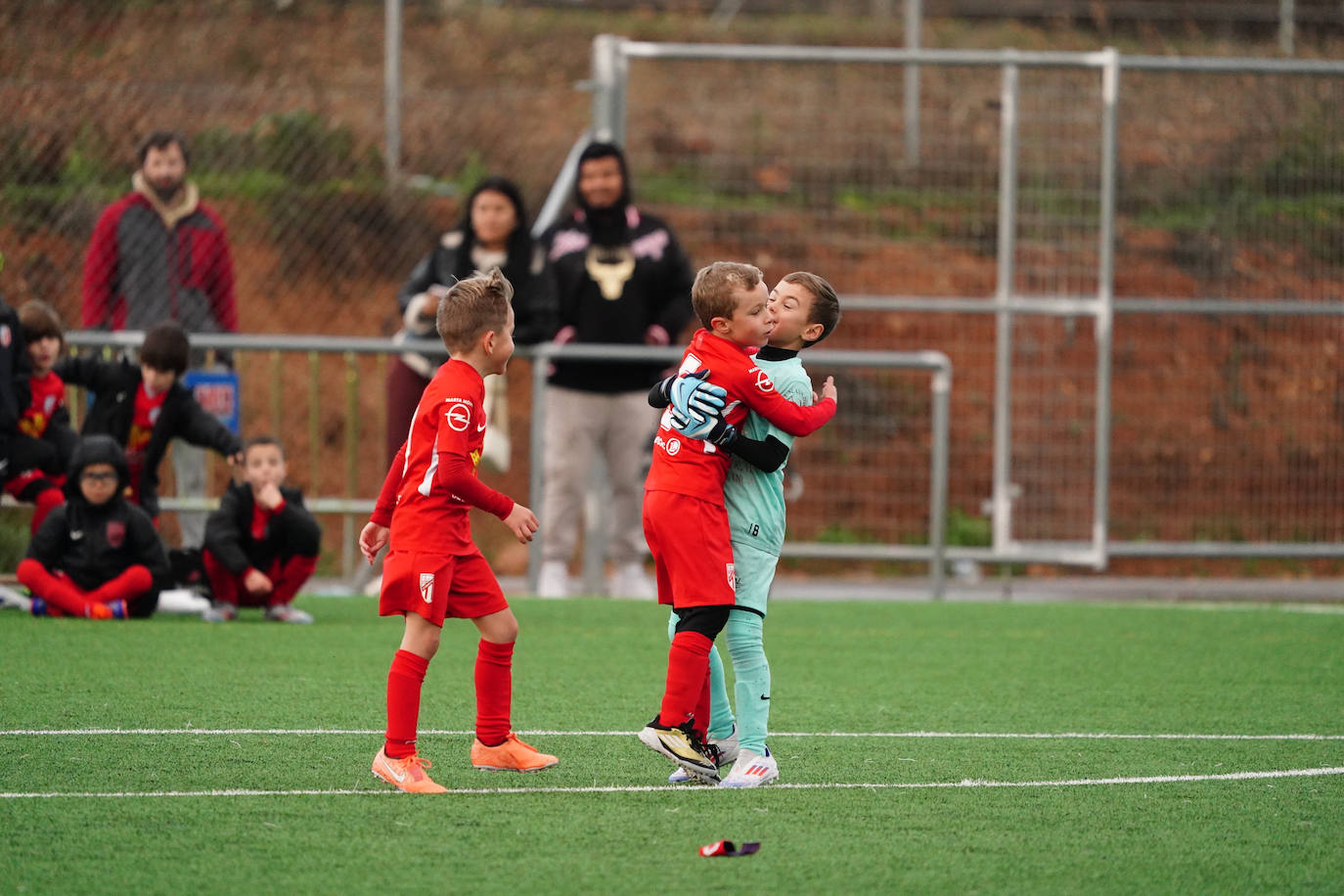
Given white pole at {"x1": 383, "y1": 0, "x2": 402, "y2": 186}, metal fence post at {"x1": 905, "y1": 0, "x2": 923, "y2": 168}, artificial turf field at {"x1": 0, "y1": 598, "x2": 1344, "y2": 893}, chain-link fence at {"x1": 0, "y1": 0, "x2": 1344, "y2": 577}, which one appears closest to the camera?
artificial turf field at {"x1": 0, "y1": 598, "x2": 1344, "y2": 893}

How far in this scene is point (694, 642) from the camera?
4.66 metres

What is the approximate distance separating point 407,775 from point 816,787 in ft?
3.53

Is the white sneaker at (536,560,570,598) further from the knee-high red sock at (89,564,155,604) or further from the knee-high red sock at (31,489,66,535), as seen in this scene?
the knee-high red sock at (31,489,66,535)

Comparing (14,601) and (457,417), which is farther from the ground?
(457,417)

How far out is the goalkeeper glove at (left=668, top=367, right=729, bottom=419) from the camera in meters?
4.65

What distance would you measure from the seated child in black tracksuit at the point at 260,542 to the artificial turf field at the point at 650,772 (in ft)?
0.74

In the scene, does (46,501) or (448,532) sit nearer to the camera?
(448,532)

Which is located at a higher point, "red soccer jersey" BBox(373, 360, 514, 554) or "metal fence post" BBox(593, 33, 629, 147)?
"metal fence post" BBox(593, 33, 629, 147)

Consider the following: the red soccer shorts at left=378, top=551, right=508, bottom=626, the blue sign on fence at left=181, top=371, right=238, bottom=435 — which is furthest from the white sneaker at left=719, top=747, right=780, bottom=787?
the blue sign on fence at left=181, top=371, right=238, bottom=435

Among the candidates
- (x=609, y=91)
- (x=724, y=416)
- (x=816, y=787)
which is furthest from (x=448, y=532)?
(x=609, y=91)

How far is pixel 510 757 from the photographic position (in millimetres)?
4746

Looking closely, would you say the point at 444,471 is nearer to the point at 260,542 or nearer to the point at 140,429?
the point at 260,542

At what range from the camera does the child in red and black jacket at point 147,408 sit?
8359 millimetres

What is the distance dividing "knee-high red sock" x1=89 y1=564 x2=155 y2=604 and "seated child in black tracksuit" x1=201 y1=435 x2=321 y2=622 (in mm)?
321
